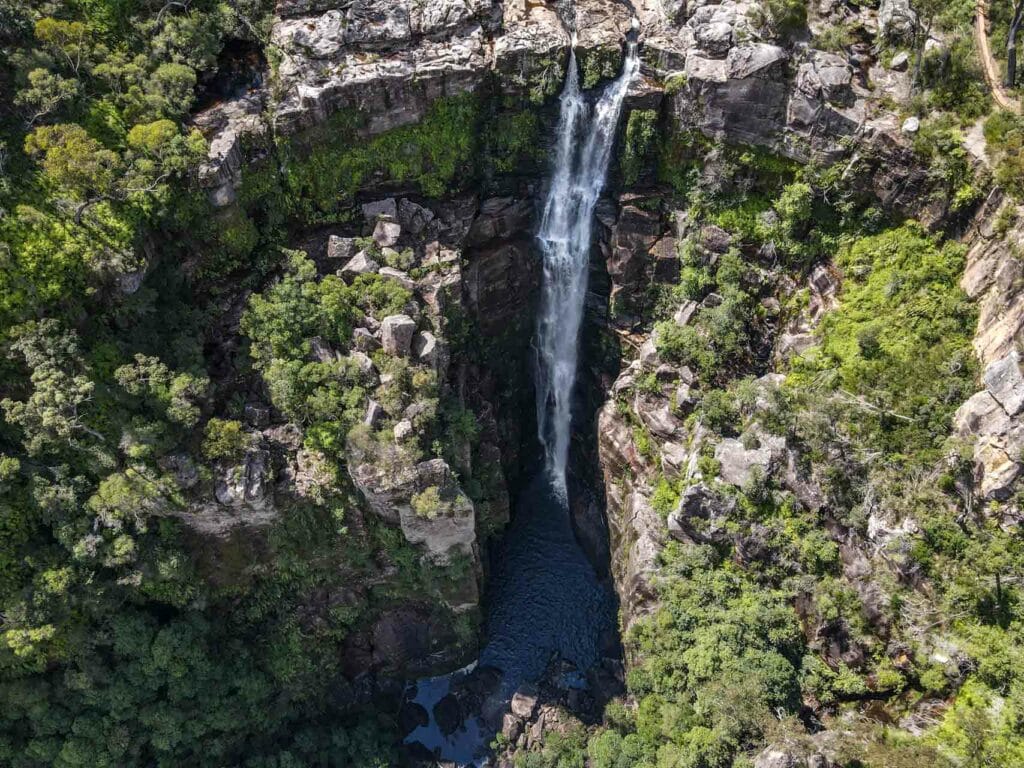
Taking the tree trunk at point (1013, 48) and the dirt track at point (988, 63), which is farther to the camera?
the dirt track at point (988, 63)

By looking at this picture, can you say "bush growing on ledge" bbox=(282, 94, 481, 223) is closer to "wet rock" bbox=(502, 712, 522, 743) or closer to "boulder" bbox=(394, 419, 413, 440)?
"boulder" bbox=(394, 419, 413, 440)

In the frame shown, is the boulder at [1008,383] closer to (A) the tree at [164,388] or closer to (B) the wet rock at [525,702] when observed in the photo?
(B) the wet rock at [525,702]

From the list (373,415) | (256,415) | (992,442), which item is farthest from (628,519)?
(256,415)

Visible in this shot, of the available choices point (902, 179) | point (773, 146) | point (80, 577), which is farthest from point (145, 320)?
point (902, 179)

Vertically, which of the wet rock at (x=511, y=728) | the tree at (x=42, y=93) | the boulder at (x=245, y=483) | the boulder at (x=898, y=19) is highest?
the boulder at (x=898, y=19)

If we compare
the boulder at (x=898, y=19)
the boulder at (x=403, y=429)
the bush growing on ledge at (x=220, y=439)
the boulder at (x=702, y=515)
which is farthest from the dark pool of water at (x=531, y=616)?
the boulder at (x=898, y=19)

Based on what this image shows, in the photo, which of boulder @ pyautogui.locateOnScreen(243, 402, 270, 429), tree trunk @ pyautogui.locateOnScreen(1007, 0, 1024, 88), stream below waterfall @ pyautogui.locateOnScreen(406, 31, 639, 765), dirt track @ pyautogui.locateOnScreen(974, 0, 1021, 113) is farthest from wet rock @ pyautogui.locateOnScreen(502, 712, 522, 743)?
tree trunk @ pyautogui.locateOnScreen(1007, 0, 1024, 88)

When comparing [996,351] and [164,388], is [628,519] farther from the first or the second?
[164,388]
